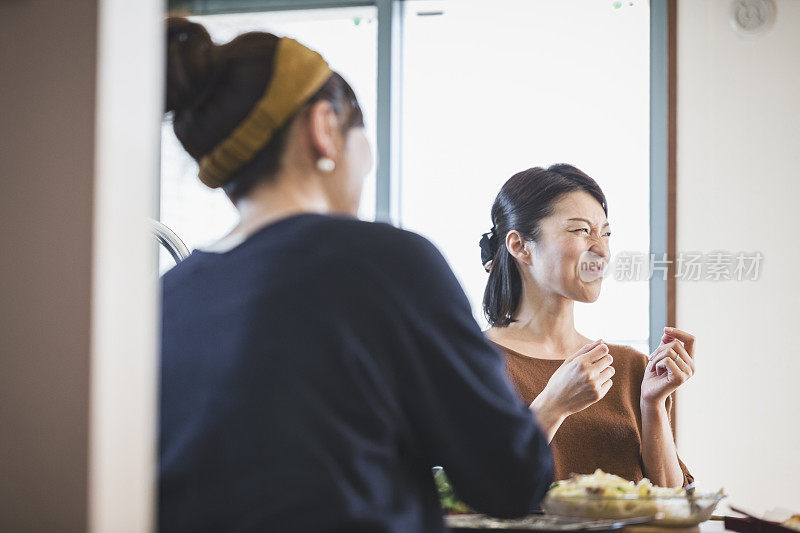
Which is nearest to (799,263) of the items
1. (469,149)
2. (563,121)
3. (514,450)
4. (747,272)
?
(747,272)

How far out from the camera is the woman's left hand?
1626mm

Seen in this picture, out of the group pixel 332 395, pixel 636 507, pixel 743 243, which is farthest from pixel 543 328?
pixel 743 243

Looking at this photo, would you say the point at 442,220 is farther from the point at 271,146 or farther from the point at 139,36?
the point at 139,36

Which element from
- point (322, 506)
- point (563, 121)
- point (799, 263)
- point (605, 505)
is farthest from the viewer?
point (563, 121)

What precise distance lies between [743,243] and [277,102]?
2.62m

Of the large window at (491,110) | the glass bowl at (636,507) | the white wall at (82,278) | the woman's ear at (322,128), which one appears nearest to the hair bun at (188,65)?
the woman's ear at (322,128)

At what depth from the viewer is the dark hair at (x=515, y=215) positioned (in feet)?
6.31

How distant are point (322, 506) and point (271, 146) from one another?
39cm

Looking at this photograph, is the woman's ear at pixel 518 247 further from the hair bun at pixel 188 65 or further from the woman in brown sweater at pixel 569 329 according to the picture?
the hair bun at pixel 188 65

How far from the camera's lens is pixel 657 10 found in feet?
10.6

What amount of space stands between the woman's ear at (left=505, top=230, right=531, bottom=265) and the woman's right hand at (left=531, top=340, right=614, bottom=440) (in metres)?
0.55

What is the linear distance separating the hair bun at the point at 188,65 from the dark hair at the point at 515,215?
115cm

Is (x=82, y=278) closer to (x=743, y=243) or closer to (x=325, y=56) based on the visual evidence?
(x=743, y=243)

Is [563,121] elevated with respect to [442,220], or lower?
elevated
